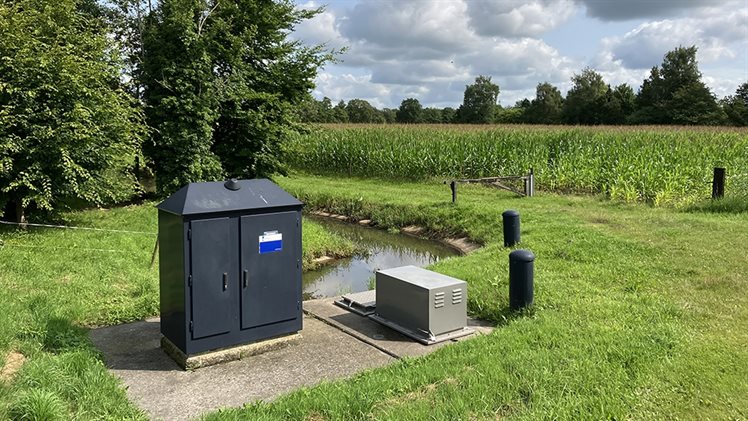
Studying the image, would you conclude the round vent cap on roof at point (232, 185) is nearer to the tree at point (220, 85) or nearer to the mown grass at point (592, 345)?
the mown grass at point (592, 345)

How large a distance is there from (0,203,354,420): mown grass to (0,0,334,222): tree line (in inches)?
29.1

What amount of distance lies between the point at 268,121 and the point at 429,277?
11.1 metres

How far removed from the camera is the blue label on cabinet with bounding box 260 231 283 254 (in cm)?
545

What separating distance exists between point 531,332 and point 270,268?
2.66 meters

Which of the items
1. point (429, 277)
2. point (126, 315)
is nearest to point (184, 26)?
point (126, 315)

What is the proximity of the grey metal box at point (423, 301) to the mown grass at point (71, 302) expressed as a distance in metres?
2.79

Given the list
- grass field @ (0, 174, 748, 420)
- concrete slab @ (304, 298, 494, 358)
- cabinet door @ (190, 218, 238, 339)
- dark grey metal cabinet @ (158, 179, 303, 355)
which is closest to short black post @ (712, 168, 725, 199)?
grass field @ (0, 174, 748, 420)

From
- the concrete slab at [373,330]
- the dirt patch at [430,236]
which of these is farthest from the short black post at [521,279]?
the dirt patch at [430,236]

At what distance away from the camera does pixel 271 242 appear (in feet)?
18.0

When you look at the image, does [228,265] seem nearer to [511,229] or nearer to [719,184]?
[511,229]

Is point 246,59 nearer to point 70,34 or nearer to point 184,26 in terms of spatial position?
point 184,26

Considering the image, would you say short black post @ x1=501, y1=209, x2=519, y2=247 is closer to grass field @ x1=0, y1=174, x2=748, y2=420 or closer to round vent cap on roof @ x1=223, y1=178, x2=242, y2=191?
grass field @ x1=0, y1=174, x2=748, y2=420

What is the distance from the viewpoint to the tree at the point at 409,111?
78.6 metres

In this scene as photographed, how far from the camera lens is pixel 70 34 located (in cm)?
1096
